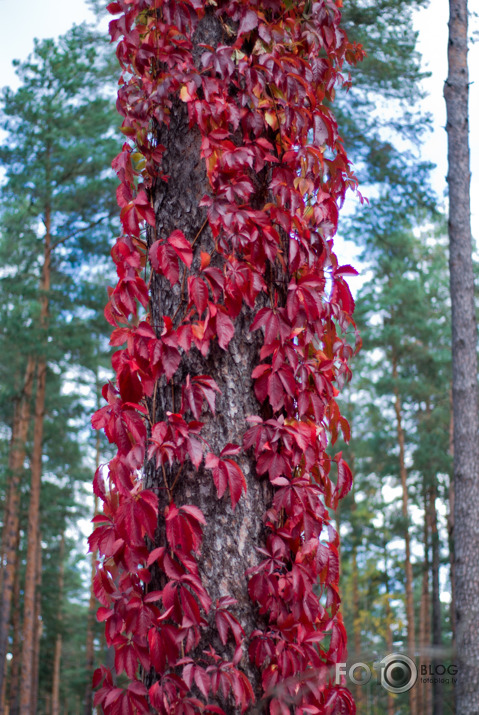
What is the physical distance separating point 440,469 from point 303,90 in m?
14.0

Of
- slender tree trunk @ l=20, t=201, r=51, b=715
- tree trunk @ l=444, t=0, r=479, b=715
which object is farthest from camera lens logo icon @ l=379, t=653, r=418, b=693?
slender tree trunk @ l=20, t=201, r=51, b=715

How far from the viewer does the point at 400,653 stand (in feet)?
5.12

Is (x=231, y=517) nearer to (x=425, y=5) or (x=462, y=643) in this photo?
(x=462, y=643)

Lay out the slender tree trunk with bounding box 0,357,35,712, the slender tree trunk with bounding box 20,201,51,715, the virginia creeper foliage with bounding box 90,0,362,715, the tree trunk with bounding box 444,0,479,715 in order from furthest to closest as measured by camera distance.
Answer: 1. the slender tree trunk with bounding box 0,357,35,712
2. the slender tree trunk with bounding box 20,201,51,715
3. the tree trunk with bounding box 444,0,479,715
4. the virginia creeper foliage with bounding box 90,0,362,715

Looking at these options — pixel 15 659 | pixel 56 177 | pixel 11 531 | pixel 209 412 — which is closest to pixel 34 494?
pixel 11 531

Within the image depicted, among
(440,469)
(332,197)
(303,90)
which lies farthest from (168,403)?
(440,469)

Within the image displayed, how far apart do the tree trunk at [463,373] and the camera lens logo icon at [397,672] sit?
13.3ft

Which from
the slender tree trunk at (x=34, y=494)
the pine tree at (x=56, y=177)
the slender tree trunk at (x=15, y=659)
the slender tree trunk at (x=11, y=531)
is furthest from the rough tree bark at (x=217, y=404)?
the slender tree trunk at (x=15, y=659)

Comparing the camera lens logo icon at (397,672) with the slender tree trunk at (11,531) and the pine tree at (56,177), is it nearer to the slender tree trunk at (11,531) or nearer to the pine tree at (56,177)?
the pine tree at (56,177)

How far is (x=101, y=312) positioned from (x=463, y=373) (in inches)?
292

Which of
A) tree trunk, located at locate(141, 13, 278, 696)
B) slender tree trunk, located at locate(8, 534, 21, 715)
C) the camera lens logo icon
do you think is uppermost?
tree trunk, located at locate(141, 13, 278, 696)

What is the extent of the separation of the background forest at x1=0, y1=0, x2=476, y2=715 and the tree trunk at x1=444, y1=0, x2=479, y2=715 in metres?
1.03

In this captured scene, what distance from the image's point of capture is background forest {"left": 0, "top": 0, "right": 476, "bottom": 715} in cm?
791

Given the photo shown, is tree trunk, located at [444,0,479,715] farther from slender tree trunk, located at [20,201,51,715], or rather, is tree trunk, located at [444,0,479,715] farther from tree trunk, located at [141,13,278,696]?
slender tree trunk, located at [20,201,51,715]
